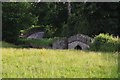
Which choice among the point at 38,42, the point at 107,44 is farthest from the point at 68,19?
the point at 107,44

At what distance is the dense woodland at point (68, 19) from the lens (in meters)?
42.6

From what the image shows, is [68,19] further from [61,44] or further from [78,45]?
[78,45]

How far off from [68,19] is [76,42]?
801 inches

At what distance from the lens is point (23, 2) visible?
54.8 metres

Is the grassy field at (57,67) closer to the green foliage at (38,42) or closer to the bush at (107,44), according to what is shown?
the bush at (107,44)

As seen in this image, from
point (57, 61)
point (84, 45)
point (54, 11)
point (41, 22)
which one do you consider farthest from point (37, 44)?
point (57, 61)

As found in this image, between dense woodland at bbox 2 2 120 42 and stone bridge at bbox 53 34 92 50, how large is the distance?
5810 mm

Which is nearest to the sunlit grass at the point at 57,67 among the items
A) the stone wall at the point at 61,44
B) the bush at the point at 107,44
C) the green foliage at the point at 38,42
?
the bush at the point at 107,44

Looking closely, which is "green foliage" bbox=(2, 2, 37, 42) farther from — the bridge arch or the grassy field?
the grassy field

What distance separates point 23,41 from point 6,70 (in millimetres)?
39825

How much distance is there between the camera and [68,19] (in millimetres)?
55594

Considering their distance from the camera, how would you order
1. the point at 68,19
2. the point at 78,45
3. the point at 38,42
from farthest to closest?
the point at 68,19, the point at 38,42, the point at 78,45

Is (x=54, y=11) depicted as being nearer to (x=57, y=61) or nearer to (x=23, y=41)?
(x=23, y=41)

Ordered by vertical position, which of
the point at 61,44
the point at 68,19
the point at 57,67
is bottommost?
the point at 57,67
